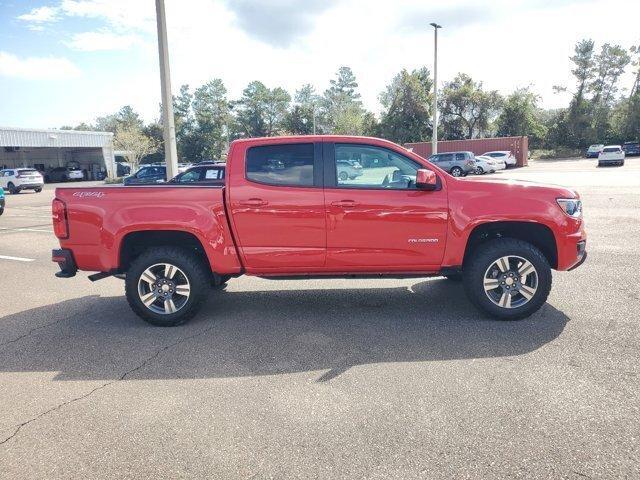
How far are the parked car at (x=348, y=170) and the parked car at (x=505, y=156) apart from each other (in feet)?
119

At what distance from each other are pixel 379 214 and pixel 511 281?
1570 mm

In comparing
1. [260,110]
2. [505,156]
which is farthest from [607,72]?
[260,110]

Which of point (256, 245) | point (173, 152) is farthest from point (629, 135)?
point (256, 245)

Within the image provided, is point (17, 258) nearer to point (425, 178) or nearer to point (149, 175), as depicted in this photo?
point (425, 178)

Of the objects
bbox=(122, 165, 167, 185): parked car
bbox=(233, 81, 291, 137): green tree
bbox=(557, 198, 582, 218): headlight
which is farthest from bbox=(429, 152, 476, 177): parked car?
bbox=(233, 81, 291, 137): green tree

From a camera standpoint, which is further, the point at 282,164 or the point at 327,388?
the point at 282,164

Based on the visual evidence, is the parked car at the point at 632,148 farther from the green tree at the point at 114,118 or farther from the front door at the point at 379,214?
the green tree at the point at 114,118

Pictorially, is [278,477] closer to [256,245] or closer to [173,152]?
[256,245]

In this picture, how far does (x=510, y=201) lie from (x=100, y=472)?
4195 millimetres

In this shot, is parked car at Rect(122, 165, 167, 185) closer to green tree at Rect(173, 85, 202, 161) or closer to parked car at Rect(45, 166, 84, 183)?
A: parked car at Rect(45, 166, 84, 183)

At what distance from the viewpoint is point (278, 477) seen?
2566mm

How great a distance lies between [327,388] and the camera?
11.6 feet

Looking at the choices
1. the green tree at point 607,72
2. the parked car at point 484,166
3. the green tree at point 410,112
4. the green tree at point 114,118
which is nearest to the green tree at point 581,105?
the green tree at point 607,72

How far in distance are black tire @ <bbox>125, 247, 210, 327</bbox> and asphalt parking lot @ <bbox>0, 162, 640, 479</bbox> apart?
16cm
